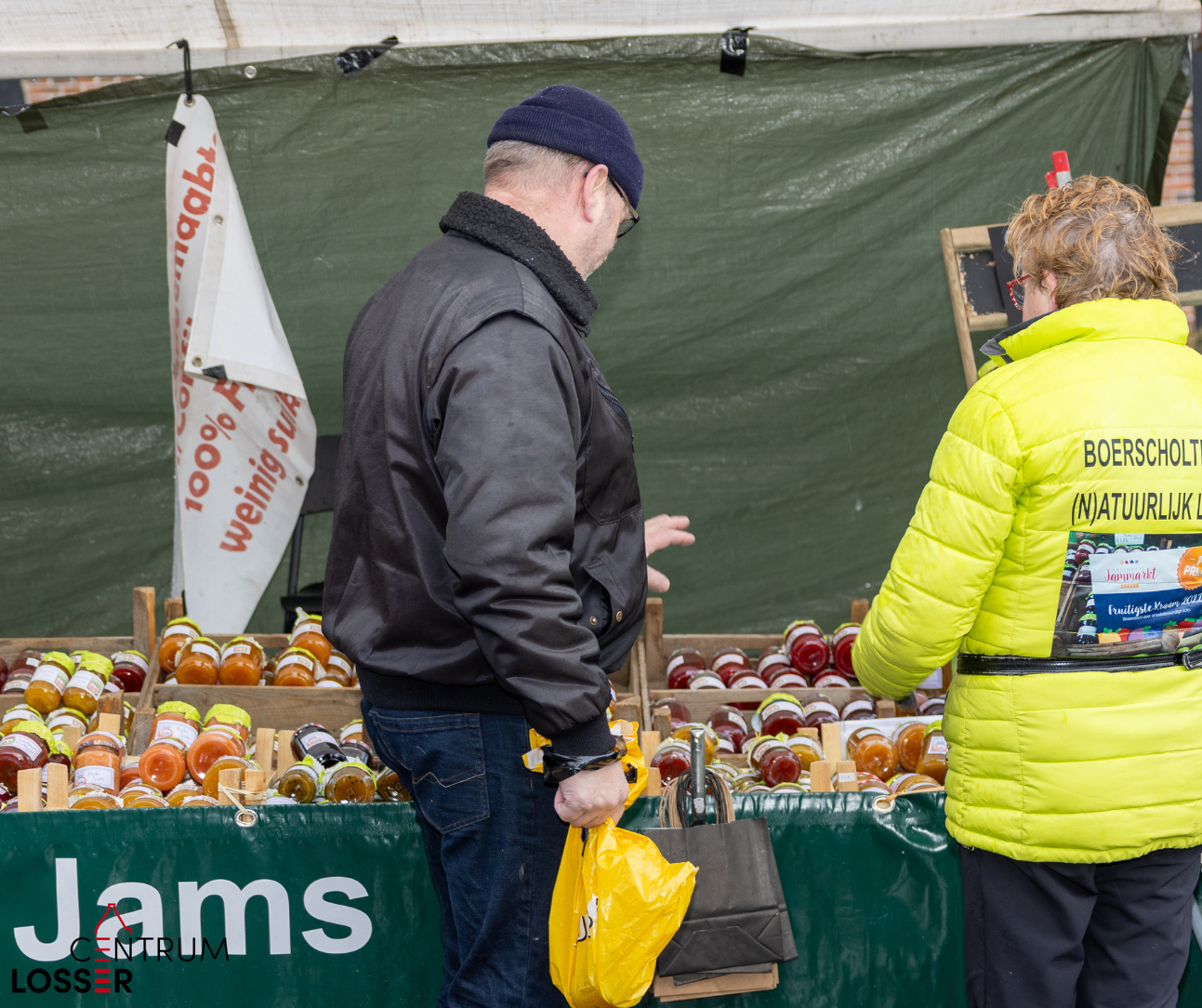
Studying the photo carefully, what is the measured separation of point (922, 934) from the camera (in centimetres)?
250

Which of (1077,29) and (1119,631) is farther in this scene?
(1077,29)

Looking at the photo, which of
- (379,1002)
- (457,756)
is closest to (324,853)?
(379,1002)

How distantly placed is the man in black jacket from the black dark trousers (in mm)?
661

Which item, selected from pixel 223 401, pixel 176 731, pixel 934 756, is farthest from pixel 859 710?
pixel 223 401

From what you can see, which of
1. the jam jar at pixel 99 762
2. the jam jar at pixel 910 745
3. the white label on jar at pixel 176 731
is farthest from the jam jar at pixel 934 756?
the jam jar at pixel 99 762

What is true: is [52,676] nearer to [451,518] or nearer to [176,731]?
[176,731]

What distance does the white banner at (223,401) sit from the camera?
12.2ft

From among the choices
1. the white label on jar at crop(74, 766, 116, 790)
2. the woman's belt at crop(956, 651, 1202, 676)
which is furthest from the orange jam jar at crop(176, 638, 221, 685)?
the woman's belt at crop(956, 651, 1202, 676)

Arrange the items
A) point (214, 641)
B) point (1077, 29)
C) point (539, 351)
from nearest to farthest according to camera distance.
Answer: point (539, 351) → point (214, 641) → point (1077, 29)

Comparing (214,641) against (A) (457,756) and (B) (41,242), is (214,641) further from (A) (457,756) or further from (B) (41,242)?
(A) (457,756)

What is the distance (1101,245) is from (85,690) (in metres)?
2.80

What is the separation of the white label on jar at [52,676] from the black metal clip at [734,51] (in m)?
2.86

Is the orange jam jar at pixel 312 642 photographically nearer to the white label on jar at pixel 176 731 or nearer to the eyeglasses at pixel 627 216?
the white label on jar at pixel 176 731

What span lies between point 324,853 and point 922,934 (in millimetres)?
1242
